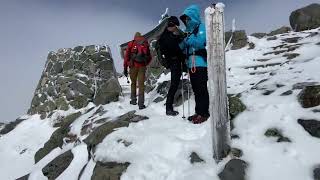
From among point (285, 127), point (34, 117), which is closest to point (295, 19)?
point (34, 117)

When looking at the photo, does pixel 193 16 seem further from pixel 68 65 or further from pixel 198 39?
pixel 68 65

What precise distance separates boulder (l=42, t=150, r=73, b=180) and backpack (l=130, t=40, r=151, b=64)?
277 centimetres

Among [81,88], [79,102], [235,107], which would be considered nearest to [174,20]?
[235,107]

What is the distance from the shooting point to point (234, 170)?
21.5 ft

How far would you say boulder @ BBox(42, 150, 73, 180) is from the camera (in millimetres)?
10216

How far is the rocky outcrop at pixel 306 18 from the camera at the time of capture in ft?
71.1

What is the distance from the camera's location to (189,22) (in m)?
8.72

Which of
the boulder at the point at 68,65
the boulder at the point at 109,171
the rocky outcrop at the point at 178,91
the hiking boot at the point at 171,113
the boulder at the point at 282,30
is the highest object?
the boulder at the point at 282,30

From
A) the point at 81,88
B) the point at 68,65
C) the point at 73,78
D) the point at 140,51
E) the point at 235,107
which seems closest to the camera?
the point at 235,107

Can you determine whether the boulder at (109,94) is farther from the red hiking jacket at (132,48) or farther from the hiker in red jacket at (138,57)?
the red hiking jacket at (132,48)

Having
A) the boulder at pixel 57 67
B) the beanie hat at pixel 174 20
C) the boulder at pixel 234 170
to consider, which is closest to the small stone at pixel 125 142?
the boulder at pixel 234 170

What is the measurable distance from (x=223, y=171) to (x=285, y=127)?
1.35 meters

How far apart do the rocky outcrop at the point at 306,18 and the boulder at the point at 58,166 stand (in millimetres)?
14890

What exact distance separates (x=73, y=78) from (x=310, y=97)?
1451cm
